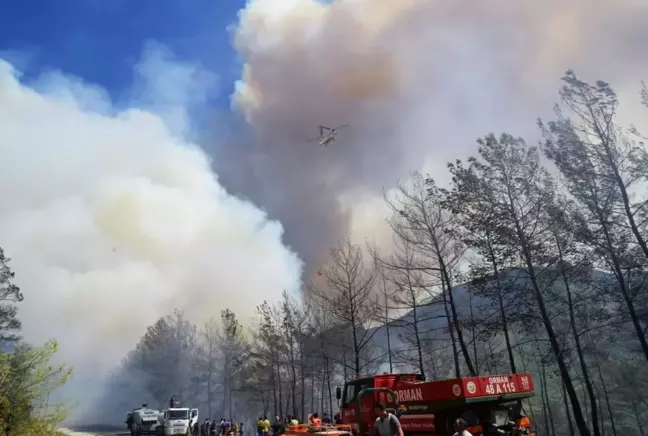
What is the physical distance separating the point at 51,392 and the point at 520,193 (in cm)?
1758

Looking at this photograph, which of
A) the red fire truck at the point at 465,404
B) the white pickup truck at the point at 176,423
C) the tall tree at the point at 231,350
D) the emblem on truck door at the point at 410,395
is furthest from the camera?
the tall tree at the point at 231,350

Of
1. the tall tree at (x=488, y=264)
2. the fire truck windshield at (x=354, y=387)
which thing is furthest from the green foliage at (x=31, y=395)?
the tall tree at (x=488, y=264)

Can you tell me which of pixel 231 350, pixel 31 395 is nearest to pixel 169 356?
pixel 231 350

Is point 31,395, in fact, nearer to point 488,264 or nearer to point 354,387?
point 354,387

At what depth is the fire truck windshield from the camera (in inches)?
510

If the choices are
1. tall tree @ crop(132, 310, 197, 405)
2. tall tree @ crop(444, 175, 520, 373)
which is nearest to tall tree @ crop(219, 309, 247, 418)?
tall tree @ crop(132, 310, 197, 405)

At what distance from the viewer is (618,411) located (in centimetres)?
4669

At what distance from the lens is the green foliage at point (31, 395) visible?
11652 mm

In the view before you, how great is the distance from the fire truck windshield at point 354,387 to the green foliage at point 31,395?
7840 millimetres

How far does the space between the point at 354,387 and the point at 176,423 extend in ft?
79.9

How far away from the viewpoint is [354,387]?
44.3ft

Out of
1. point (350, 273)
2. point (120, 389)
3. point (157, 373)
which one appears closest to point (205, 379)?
point (157, 373)

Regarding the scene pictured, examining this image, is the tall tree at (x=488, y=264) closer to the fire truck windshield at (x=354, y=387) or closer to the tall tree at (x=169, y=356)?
the fire truck windshield at (x=354, y=387)

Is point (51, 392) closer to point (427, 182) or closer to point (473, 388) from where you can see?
point (473, 388)
